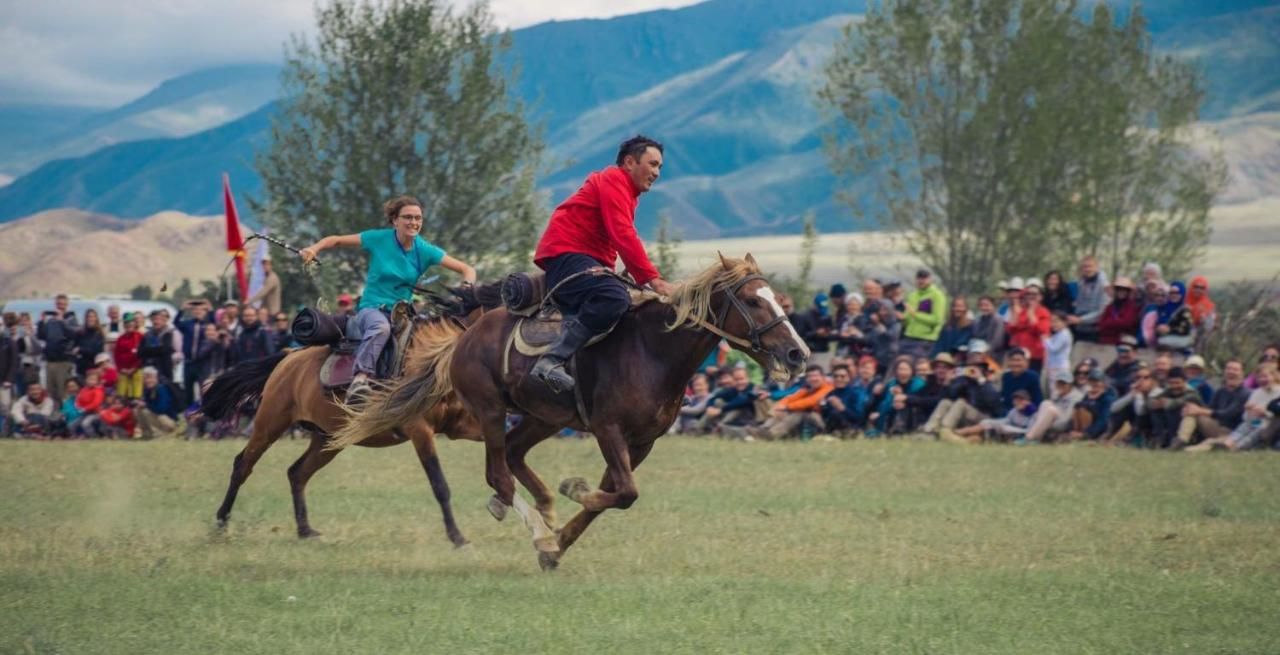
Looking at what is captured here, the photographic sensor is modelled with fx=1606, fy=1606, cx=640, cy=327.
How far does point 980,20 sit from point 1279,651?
35.2m

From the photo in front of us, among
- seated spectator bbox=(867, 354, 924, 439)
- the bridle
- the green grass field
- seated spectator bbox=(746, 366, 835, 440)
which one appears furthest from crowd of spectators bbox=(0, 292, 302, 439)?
the bridle

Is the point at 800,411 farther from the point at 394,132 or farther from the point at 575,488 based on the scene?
the point at 394,132

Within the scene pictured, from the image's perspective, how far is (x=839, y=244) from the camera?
14425 centimetres

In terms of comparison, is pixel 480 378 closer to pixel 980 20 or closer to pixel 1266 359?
pixel 1266 359

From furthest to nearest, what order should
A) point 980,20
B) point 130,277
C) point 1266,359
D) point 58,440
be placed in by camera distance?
1. point 130,277
2. point 980,20
3. point 58,440
4. point 1266,359

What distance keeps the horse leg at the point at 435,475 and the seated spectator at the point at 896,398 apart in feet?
30.2

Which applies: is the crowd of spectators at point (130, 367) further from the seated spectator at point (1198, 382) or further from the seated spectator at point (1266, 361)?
the seated spectator at point (1266, 361)

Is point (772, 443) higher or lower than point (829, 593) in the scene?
lower

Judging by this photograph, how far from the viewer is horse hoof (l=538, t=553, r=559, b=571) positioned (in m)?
10.1

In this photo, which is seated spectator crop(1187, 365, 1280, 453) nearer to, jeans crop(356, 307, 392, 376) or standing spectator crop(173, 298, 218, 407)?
jeans crop(356, 307, 392, 376)

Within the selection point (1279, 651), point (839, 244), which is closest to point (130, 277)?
point (839, 244)

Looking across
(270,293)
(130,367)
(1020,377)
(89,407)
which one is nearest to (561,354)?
(1020,377)

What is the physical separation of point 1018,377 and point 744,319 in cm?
1036

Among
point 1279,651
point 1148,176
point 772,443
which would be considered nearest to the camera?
point 1279,651
